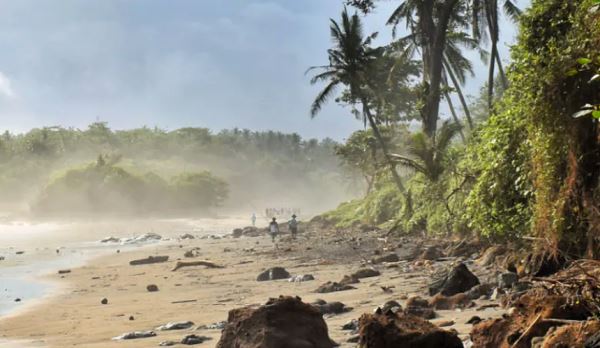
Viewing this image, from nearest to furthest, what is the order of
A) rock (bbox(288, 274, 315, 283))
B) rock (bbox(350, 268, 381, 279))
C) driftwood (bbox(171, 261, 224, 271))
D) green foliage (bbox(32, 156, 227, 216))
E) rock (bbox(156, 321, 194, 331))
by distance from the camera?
rock (bbox(156, 321, 194, 331)) → rock (bbox(350, 268, 381, 279)) → rock (bbox(288, 274, 315, 283)) → driftwood (bbox(171, 261, 224, 271)) → green foliage (bbox(32, 156, 227, 216))

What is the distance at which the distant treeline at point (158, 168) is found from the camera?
237ft

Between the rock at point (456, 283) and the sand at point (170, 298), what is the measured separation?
24.7 inches

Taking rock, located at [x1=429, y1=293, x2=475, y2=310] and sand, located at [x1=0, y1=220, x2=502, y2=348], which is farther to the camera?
sand, located at [x1=0, y1=220, x2=502, y2=348]

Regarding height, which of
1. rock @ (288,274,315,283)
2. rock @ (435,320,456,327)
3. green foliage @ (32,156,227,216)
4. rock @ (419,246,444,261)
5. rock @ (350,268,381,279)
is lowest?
rock @ (435,320,456,327)

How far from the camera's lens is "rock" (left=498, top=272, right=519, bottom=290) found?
7702 millimetres

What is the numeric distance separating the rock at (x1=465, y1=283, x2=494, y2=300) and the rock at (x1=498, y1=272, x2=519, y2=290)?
0.14m

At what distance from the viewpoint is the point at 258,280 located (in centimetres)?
1358

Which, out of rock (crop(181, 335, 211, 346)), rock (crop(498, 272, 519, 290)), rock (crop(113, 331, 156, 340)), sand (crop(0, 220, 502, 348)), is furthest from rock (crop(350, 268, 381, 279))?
rock (crop(181, 335, 211, 346))

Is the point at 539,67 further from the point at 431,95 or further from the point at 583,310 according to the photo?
the point at 431,95

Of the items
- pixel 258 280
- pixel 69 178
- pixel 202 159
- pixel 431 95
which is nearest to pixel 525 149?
pixel 258 280

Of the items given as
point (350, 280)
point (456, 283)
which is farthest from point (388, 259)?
point (456, 283)

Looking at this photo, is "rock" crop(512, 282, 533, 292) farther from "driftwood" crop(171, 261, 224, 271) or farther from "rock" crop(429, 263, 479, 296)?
"driftwood" crop(171, 261, 224, 271)

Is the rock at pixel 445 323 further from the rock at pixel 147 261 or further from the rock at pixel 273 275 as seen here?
the rock at pixel 147 261

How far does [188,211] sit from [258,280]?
214ft
